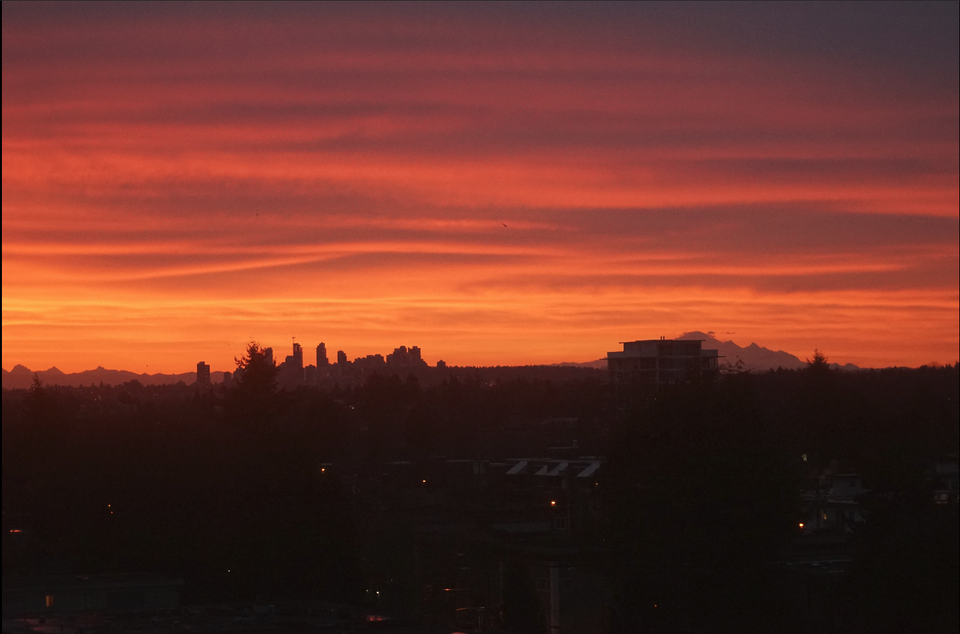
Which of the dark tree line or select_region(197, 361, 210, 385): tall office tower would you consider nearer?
the dark tree line

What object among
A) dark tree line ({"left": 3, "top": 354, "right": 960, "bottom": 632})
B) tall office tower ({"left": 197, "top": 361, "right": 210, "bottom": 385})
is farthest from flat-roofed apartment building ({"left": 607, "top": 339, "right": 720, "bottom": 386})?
dark tree line ({"left": 3, "top": 354, "right": 960, "bottom": 632})

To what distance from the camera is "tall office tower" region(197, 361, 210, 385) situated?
5463 centimetres

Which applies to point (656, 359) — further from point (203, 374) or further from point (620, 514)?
point (620, 514)

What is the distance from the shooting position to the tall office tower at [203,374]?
179 ft

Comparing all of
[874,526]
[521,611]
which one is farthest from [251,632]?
[874,526]

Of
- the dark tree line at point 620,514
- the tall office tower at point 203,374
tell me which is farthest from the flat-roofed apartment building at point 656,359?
the dark tree line at point 620,514

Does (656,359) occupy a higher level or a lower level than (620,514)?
higher

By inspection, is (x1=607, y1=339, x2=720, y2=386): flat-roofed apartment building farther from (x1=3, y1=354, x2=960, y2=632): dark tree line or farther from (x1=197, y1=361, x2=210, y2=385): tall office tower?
(x1=3, y1=354, x2=960, y2=632): dark tree line

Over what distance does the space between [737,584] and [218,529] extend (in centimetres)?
989

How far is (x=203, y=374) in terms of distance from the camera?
55.9 meters

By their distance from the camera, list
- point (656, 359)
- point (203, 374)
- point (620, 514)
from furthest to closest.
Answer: point (656, 359), point (203, 374), point (620, 514)

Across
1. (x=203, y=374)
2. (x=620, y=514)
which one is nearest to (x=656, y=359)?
(x=203, y=374)

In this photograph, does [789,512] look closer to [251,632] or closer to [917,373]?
[251,632]

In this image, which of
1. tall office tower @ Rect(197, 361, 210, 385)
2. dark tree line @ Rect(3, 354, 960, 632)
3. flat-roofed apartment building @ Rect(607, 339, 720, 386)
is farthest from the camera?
flat-roofed apartment building @ Rect(607, 339, 720, 386)
